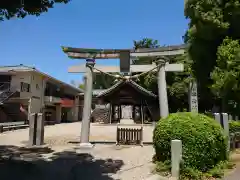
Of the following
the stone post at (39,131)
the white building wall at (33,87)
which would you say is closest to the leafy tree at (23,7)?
the stone post at (39,131)

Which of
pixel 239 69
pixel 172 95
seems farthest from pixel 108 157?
pixel 172 95

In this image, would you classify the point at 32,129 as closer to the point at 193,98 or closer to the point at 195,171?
the point at 195,171

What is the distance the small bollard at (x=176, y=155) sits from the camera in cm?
709

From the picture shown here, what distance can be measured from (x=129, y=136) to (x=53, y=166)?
557cm

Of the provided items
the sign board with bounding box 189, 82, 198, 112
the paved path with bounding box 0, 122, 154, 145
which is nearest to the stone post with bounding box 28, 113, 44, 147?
the paved path with bounding box 0, 122, 154, 145

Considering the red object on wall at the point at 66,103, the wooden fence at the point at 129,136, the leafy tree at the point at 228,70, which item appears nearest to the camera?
the leafy tree at the point at 228,70

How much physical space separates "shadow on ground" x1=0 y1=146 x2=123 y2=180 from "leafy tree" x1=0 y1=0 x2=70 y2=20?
4524mm

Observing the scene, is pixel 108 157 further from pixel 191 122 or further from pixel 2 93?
pixel 2 93

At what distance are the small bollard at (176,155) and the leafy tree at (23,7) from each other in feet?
16.6

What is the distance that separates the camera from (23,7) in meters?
6.69

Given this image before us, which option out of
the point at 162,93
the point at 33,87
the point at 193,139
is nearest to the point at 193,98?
the point at 162,93

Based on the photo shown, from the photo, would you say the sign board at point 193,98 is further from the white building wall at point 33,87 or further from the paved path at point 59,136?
the white building wall at point 33,87

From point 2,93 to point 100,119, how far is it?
14.1 m

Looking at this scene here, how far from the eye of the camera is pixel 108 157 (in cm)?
1026
